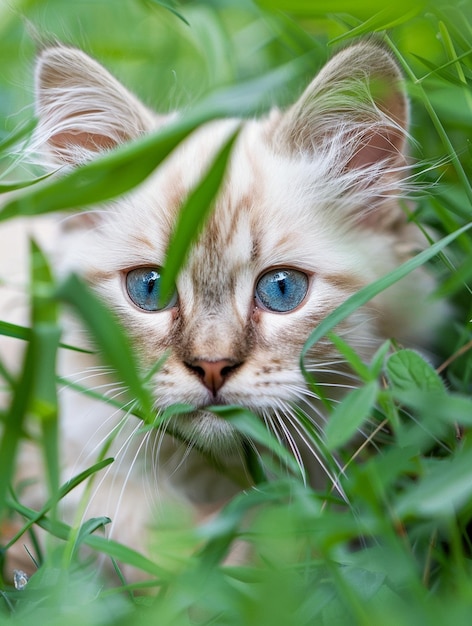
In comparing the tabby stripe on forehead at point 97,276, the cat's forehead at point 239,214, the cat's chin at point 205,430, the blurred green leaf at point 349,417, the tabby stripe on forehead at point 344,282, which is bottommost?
the cat's chin at point 205,430

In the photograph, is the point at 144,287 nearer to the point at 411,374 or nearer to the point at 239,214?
the point at 239,214

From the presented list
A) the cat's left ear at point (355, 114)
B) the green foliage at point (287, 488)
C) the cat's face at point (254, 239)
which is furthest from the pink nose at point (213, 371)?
the cat's left ear at point (355, 114)

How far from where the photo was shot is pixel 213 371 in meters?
1.16

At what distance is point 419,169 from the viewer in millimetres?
1425

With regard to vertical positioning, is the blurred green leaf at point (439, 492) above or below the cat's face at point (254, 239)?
below

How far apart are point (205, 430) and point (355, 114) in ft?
2.35

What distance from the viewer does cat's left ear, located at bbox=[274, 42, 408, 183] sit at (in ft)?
4.14

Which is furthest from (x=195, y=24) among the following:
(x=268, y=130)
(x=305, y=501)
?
(x=305, y=501)

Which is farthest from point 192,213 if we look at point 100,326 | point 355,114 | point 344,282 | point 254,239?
point 355,114

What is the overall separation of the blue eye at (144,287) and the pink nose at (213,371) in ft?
0.62

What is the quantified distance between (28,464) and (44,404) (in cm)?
85

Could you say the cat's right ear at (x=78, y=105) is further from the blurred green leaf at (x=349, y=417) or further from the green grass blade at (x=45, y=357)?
the blurred green leaf at (x=349, y=417)

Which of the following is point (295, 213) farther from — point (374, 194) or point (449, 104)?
point (449, 104)

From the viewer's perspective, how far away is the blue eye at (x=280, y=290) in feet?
4.28
